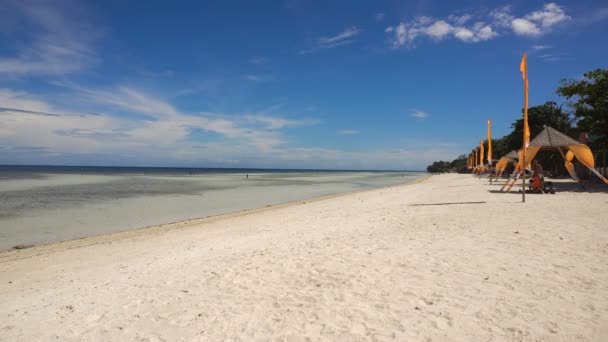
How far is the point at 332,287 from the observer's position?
4.27 m

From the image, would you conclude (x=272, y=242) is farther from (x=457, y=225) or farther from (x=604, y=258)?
(x=604, y=258)

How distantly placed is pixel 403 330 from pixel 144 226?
34.7ft

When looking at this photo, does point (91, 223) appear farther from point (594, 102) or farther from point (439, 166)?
point (439, 166)

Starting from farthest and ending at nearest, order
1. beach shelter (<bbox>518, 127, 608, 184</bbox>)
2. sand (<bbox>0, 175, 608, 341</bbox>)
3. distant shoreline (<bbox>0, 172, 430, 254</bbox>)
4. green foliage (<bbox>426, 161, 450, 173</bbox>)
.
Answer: green foliage (<bbox>426, 161, 450, 173</bbox>) < beach shelter (<bbox>518, 127, 608, 184</bbox>) < distant shoreline (<bbox>0, 172, 430, 254</bbox>) < sand (<bbox>0, 175, 608, 341</bbox>)

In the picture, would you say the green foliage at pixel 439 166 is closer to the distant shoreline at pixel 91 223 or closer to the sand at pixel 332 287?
the distant shoreline at pixel 91 223

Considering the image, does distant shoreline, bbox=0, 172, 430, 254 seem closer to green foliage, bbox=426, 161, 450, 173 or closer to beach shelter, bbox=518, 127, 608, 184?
beach shelter, bbox=518, 127, 608, 184

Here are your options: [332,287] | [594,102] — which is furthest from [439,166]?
[332,287]

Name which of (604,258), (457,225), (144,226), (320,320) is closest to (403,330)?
(320,320)

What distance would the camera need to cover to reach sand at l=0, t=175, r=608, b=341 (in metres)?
3.24

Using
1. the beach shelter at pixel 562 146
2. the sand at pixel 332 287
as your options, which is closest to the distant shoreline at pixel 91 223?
the sand at pixel 332 287

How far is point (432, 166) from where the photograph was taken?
342ft

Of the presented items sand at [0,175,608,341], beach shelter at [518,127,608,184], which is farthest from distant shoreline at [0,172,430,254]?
beach shelter at [518,127,608,184]

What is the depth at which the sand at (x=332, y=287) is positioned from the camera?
324 cm

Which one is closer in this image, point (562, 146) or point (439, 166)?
point (562, 146)
